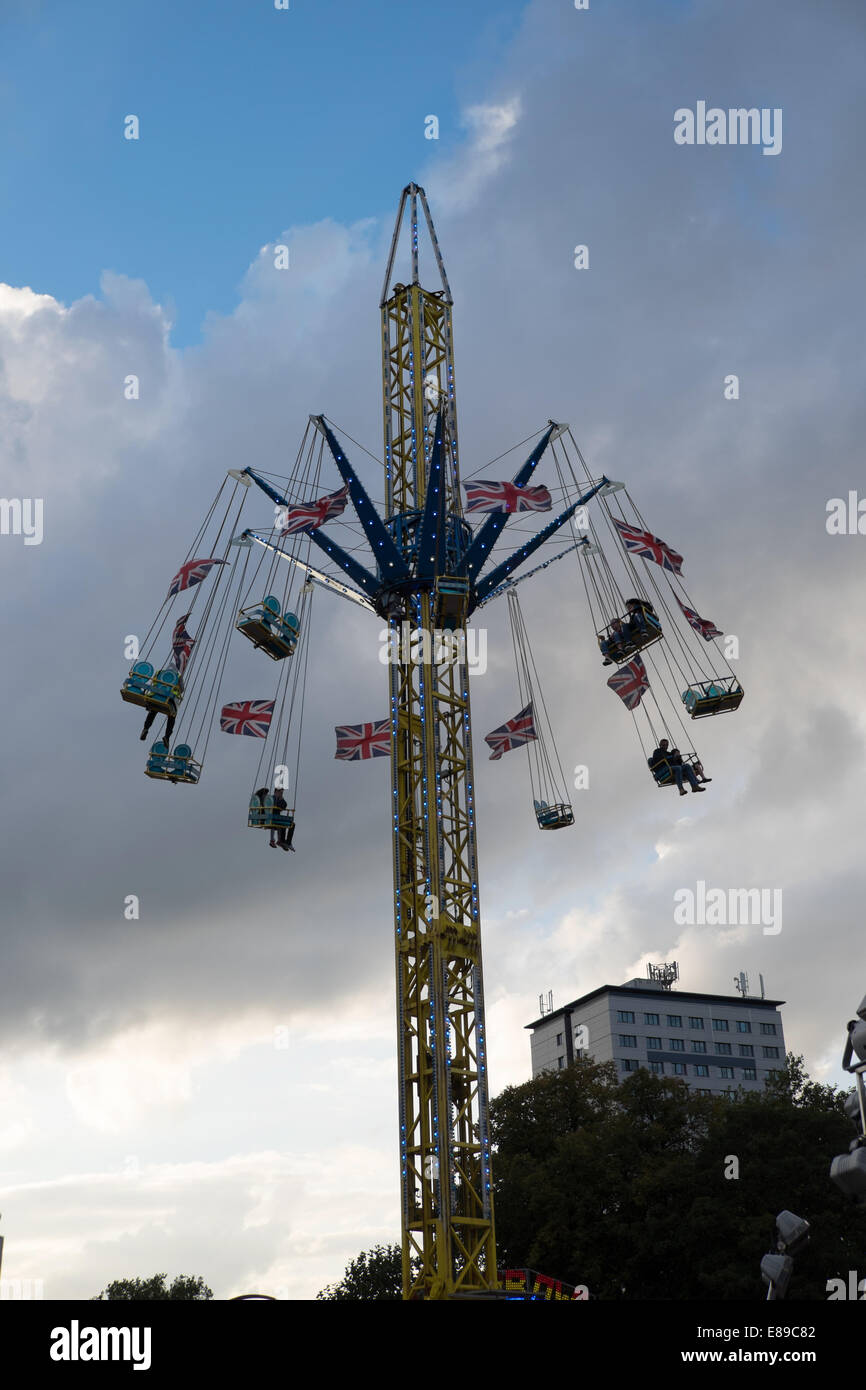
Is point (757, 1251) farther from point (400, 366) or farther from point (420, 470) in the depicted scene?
point (400, 366)

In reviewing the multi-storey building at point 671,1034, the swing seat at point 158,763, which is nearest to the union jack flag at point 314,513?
the swing seat at point 158,763

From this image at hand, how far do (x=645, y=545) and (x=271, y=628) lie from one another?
31.0 feet

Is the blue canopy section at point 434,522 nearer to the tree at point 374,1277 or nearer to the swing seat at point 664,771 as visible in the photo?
the swing seat at point 664,771

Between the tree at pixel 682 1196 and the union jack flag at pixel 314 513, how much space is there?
25.8 m

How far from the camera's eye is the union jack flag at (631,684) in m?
35.2

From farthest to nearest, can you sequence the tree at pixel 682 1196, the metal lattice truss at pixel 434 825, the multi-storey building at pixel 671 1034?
the multi-storey building at pixel 671 1034
the tree at pixel 682 1196
the metal lattice truss at pixel 434 825

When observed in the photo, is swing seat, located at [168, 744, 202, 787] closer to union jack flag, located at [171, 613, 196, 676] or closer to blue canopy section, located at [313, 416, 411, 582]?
union jack flag, located at [171, 613, 196, 676]

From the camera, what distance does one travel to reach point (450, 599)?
34.4 metres

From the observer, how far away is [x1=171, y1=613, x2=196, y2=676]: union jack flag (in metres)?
34.6

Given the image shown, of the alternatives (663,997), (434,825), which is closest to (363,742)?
(434,825)

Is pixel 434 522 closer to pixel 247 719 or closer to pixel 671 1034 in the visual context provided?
pixel 247 719
